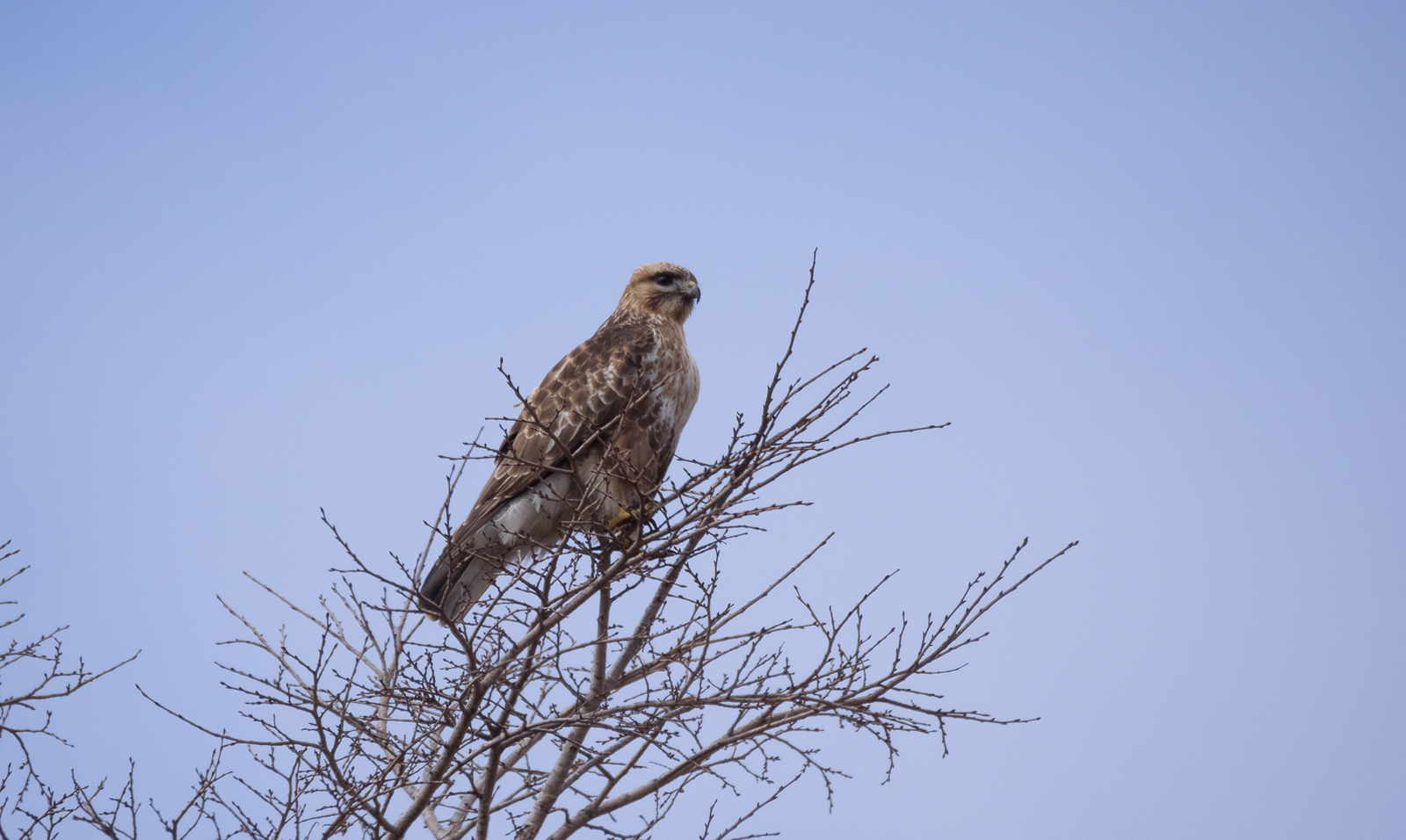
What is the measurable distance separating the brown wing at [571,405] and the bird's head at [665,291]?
0.44 meters

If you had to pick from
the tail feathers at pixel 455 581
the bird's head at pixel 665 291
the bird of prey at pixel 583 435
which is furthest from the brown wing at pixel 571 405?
the bird's head at pixel 665 291

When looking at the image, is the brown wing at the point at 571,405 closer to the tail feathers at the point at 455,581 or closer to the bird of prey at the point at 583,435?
the bird of prey at the point at 583,435

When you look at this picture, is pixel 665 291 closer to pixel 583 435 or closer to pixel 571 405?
pixel 571 405

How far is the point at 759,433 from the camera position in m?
3.52

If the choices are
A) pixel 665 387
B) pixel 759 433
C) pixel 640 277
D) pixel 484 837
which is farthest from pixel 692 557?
pixel 640 277

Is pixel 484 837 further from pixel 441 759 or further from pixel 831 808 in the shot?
pixel 831 808

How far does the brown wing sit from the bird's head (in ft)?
1.45

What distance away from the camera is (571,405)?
5242 millimetres

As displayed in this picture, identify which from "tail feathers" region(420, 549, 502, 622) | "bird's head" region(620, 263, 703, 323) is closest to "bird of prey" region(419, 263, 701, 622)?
"tail feathers" region(420, 549, 502, 622)

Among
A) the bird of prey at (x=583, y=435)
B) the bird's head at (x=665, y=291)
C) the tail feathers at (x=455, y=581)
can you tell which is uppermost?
the bird's head at (x=665, y=291)

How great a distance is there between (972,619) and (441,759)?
1907 millimetres

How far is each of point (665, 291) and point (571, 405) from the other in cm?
104

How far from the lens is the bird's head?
5957 millimetres

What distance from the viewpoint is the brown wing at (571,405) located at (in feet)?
16.9
